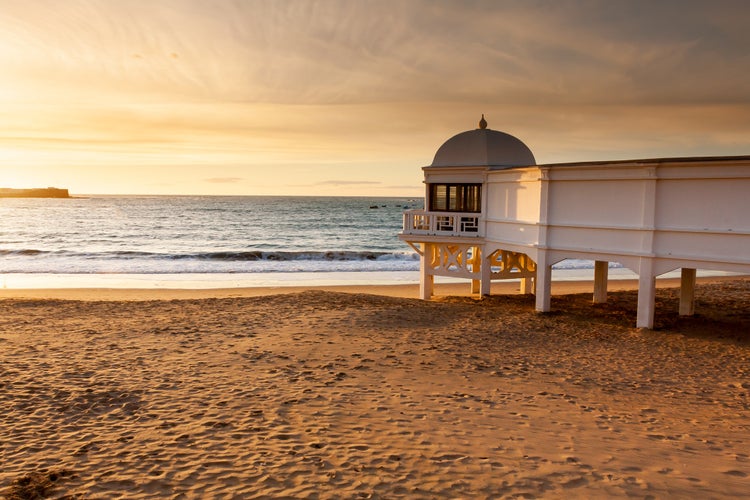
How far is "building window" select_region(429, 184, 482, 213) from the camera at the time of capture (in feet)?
62.2

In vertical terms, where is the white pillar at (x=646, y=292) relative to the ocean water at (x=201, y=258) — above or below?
above

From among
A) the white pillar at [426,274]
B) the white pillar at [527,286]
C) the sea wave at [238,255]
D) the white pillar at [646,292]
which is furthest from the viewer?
the sea wave at [238,255]

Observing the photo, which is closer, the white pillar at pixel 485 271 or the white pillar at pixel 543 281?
the white pillar at pixel 543 281

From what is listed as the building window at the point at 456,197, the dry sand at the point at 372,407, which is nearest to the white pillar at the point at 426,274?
the building window at the point at 456,197

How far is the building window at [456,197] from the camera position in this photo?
62.2 feet

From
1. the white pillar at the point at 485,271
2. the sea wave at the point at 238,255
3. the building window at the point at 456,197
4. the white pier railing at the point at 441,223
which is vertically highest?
the building window at the point at 456,197

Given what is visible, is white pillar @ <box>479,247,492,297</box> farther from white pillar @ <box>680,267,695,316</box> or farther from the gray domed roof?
white pillar @ <box>680,267,695,316</box>

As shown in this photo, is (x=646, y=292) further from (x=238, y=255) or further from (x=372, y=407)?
(x=238, y=255)

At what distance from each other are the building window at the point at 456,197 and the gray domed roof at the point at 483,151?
2.72ft

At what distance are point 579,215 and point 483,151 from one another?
196 inches

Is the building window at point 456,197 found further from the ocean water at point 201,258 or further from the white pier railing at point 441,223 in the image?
the ocean water at point 201,258

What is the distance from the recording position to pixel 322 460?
641cm

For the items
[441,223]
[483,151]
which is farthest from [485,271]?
[483,151]

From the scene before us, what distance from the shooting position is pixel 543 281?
15.9 m
